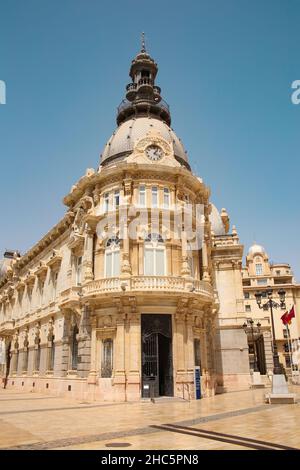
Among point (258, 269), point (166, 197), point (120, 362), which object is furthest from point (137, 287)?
point (258, 269)

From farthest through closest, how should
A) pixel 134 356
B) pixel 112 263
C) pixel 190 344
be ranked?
pixel 112 263 < pixel 190 344 < pixel 134 356

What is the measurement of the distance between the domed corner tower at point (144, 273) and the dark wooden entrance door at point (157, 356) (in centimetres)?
6

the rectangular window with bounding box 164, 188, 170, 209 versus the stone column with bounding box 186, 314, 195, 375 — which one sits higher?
the rectangular window with bounding box 164, 188, 170, 209

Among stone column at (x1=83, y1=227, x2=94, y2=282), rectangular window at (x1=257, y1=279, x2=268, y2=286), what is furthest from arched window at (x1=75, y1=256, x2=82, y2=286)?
rectangular window at (x1=257, y1=279, x2=268, y2=286)

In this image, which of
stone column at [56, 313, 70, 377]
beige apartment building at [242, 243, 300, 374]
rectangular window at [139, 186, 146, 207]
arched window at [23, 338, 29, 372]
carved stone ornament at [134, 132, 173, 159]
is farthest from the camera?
beige apartment building at [242, 243, 300, 374]

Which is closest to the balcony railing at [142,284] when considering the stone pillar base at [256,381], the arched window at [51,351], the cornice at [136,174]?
the cornice at [136,174]

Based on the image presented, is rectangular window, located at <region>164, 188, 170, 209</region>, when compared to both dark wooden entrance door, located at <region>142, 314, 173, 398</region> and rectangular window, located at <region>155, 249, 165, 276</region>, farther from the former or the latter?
dark wooden entrance door, located at <region>142, 314, 173, 398</region>

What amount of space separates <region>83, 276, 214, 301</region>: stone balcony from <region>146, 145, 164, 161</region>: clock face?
889 centimetres

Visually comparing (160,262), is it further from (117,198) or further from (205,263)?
(117,198)

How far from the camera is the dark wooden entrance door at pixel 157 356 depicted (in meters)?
23.2

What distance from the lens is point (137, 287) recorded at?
23688 millimetres

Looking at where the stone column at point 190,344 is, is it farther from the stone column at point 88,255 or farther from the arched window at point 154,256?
the stone column at point 88,255

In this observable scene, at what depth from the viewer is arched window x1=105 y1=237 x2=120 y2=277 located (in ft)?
84.8

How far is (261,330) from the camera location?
152 feet
